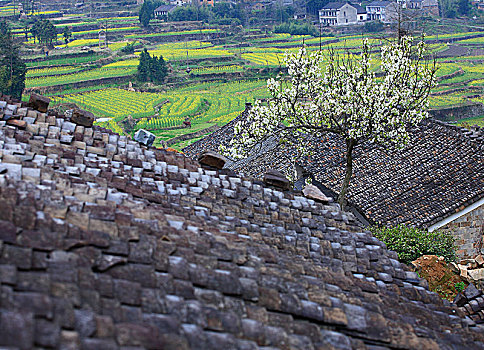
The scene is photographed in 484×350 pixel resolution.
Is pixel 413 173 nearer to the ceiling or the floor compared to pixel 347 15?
nearer to the floor

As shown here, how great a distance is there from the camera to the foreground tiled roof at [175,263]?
3457mm

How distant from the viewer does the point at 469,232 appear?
17.9 meters

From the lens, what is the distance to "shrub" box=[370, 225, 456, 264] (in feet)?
50.3

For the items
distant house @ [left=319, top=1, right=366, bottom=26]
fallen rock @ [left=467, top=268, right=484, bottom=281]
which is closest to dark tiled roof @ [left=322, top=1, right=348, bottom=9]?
distant house @ [left=319, top=1, right=366, bottom=26]

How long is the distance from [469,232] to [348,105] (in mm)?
5612

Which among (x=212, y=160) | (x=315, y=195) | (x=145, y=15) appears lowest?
(x=315, y=195)

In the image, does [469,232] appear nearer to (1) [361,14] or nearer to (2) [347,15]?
(2) [347,15]

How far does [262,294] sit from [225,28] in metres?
104

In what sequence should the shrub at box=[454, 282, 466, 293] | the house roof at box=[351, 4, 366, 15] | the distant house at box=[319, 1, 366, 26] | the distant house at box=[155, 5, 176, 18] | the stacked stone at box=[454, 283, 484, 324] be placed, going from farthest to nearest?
the distant house at box=[155, 5, 176, 18], the house roof at box=[351, 4, 366, 15], the distant house at box=[319, 1, 366, 26], the shrub at box=[454, 282, 466, 293], the stacked stone at box=[454, 283, 484, 324]

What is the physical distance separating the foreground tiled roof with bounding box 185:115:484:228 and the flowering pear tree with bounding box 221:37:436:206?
7.56 feet

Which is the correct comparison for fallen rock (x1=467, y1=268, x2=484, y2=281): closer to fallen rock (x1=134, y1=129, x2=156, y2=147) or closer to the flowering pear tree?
the flowering pear tree

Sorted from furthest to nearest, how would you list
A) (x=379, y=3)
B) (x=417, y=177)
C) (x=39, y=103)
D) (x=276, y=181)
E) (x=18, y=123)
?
(x=379, y=3), (x=417, y=177), (x=39, y=103), (x=276, y=181), (x=18, y=123)

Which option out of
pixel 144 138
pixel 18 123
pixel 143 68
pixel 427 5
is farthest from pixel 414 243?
pixel 427 5

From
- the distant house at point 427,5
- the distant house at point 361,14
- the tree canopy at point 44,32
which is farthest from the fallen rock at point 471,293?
the distant house at point 427,5
